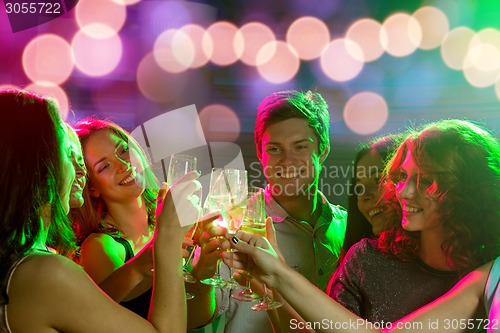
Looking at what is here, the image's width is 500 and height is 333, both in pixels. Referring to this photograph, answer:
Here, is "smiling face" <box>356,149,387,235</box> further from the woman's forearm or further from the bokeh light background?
the bokeh light background

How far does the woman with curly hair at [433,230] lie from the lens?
1846 millimetres

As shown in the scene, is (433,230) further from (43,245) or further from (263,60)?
(263,60)

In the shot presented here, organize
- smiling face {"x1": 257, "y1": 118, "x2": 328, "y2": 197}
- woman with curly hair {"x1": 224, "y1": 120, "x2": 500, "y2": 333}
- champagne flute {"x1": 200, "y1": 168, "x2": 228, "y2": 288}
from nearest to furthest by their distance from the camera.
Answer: woman with curly hair {"x1": 224, "y1": 120, "x2": 500, "y2": 333}
champagne flute {"x1": 200, "y1": 168, "x2": 228, "y2": 288}
smiling face {"x1": 257, "y1": 118, "x2": 328, "y2": 197}

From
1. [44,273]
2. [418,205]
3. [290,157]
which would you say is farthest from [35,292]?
[290,157]

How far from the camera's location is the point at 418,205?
75.0 inches

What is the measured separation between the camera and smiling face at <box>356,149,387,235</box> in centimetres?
247

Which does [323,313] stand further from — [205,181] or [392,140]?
[205,181]

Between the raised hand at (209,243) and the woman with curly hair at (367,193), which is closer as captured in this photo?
the raised hand at (209,243)

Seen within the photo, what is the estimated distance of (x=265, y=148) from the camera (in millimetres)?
2771

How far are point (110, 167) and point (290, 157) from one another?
0.92 m

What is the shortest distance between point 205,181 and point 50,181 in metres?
1.75

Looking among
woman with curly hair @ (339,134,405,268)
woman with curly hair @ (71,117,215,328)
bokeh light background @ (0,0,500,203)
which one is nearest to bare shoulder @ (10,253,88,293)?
woman with curly hair @ (71,117,215,328)

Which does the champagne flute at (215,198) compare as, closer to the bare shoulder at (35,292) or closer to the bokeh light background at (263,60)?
the bare shoulder at (35,292)

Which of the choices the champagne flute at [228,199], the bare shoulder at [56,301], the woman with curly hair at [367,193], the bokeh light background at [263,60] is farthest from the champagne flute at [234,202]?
the bokeh light background at [263,60]
